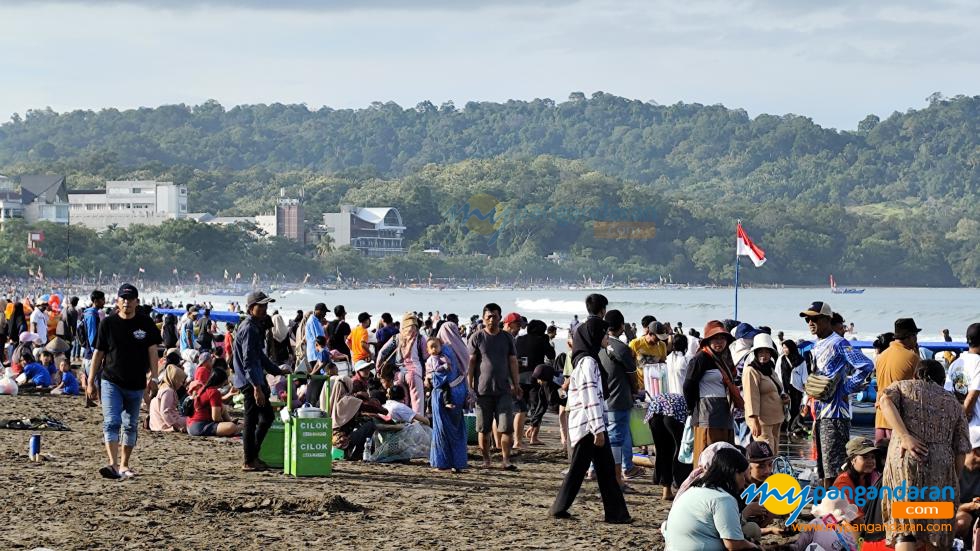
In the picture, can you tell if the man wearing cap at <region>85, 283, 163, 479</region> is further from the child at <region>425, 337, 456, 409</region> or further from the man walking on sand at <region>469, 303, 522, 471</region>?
the man walking on sand at <region>469, 303, 522, 471</region>

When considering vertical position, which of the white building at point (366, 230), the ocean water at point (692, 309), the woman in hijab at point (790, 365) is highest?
the white building at point (366, 230)

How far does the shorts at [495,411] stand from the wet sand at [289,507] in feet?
1.27

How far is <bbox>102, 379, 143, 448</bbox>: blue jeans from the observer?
9.60 metres

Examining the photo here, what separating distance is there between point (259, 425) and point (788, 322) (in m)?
66.5

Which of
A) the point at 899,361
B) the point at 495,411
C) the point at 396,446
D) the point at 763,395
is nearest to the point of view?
the point at 899,361

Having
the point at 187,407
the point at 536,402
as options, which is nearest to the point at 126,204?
the point at 187,407

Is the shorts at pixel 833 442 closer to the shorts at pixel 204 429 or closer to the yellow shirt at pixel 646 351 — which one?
the yellow shirt at pixel 646 351

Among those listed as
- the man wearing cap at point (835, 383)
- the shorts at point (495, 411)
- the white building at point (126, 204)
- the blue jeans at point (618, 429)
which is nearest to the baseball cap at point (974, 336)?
the man wearing cap at point (835, 383)

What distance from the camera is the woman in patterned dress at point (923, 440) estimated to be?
21.6 feet

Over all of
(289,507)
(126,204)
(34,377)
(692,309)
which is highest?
(126,204)

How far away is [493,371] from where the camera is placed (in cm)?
1082

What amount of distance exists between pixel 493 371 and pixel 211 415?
10.8 ft

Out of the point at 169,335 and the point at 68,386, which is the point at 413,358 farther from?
the point at 169,335

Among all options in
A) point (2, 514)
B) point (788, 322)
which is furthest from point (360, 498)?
point (788, 322)
